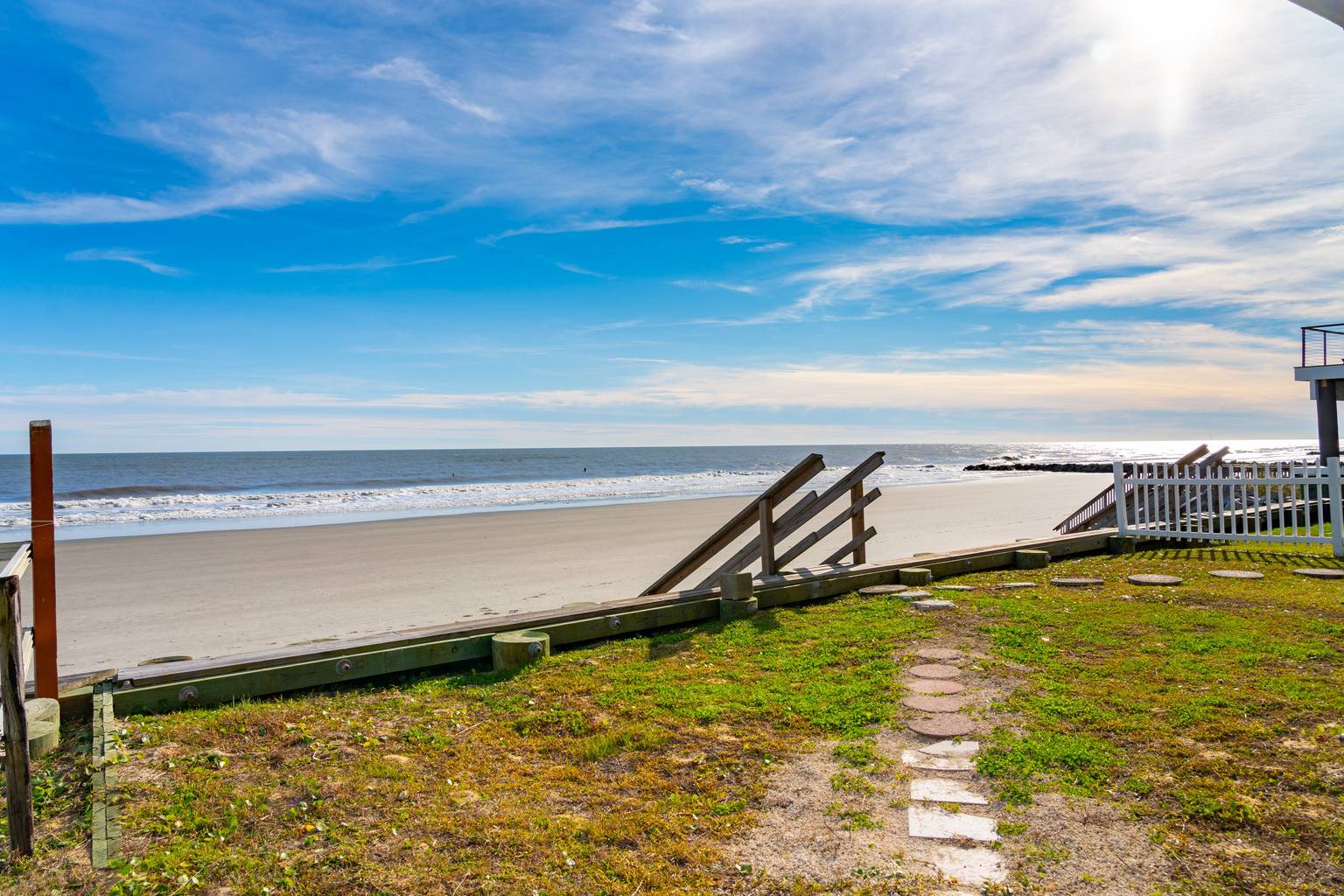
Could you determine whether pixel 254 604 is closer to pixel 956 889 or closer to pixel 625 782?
pixel 625 782

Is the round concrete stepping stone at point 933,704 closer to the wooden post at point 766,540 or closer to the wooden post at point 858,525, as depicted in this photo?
the wooden post at point 766,540

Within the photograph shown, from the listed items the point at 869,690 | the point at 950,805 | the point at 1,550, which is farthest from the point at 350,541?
the point at 950,805

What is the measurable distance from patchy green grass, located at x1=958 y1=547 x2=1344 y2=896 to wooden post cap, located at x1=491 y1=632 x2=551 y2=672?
3190 millimetres

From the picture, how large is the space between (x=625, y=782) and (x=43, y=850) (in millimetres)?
2411

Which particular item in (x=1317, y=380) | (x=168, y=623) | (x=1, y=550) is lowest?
(x=168, y=623)

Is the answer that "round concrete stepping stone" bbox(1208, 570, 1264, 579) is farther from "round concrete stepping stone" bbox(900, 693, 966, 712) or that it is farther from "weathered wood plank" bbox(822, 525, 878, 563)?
"round concrete stepping stone" bbox(900, 693, 966, 712)

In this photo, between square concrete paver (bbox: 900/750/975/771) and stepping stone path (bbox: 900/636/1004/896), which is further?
square concrete paver (bbox: 900/750/975/771)

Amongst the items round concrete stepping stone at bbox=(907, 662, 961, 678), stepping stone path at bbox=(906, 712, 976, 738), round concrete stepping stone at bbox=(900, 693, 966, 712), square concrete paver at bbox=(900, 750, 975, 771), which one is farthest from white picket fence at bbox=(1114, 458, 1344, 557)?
square concrete paver at bbox=(900, 750, 975, 771)

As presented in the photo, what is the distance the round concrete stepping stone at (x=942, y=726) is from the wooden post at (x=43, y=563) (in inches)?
187

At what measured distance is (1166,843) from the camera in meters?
3.08

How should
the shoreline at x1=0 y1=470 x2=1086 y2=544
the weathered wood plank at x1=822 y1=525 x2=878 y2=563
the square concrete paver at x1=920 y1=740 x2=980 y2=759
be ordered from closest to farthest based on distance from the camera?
the square concrete paver at x1=920 y1=740 x2=980 y2=759 → the weathered wood plank at x1=822 y1=525 x2=878 y2=563 → the shoreline at x1=0 y1=470 x2=1086 y2=544

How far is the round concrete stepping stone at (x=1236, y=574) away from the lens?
8695 mm

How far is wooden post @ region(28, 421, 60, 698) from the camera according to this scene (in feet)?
14.3

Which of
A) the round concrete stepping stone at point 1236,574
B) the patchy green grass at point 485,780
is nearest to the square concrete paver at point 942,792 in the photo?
the patchy green grass at point 485,780
